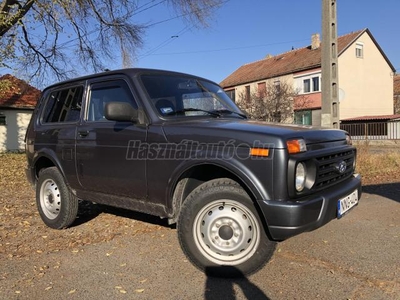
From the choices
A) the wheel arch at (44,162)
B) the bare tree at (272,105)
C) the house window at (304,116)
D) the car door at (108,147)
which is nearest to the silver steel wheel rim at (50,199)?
the wheel arch at (44,162)

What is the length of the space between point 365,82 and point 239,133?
3352 centimetres

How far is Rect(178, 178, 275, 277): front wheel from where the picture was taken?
3.38 metres

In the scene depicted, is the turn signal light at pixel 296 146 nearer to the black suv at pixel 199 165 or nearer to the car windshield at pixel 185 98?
the black suv at pixel 199 165

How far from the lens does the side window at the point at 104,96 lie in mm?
4230

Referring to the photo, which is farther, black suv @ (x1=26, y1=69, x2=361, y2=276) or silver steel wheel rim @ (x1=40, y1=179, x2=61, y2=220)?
silver steel wheel rim @ (x1=40, y1=179, x2=61, y2=220)

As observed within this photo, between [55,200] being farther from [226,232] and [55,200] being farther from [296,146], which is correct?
[296,146]

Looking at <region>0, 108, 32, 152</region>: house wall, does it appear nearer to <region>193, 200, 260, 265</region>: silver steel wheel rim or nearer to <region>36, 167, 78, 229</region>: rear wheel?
<region>36, 167, 78, 229</region>: rear wheel

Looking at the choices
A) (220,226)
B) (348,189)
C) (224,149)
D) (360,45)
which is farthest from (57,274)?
(360,45)

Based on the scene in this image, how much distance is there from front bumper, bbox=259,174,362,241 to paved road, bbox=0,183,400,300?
51cm

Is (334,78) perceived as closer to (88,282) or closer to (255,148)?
(255,148)

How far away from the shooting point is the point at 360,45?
32906 mm

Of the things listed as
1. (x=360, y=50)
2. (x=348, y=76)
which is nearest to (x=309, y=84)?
(x=348, y=76)

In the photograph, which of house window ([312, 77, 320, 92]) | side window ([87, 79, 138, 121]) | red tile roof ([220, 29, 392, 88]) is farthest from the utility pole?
house window ([312, 77, 320, 92])

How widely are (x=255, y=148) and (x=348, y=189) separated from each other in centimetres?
119
